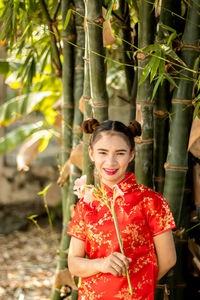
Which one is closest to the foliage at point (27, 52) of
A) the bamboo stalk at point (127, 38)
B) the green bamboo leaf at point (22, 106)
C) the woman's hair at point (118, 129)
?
the green bamboo leaf at point (22, 106)

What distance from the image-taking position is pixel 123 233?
1045mm

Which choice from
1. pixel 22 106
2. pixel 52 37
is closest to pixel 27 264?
pixel 22 106

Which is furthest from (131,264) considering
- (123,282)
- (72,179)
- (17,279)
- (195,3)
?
(17,279)

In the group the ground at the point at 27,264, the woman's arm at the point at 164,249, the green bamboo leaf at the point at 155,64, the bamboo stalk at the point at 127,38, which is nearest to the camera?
the woman's arm at the point at 164,249

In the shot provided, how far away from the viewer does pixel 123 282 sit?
1.03 m

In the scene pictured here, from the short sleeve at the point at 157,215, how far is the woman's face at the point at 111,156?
4.1 inches

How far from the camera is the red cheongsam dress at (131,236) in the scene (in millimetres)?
1043

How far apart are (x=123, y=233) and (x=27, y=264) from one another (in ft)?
6.17

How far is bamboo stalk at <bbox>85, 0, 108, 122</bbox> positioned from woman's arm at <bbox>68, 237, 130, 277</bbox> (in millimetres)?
479

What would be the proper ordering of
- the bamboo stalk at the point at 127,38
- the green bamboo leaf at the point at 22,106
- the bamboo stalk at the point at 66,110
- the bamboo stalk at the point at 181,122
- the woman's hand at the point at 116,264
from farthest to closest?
the green bamboo leaf at the point at 22,106 → the bamboo stalk at the point at 66,110 → the bamboo stalk at the point at 127,38 → the bamboo stalk at the point at 181,122 → the woman's hand at the point at 116,264

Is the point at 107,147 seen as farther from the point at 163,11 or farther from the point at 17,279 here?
the point at 17,279

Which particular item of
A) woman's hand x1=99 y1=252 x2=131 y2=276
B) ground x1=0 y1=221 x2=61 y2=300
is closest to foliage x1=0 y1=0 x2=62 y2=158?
ground x1=0 y1=221 x2=61 y2=300

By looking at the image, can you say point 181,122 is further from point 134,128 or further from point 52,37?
point 52,37

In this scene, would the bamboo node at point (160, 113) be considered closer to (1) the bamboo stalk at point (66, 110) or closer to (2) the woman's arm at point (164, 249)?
(1) the bamboo stalk at point (66, 110)
